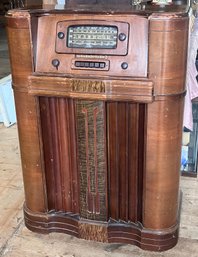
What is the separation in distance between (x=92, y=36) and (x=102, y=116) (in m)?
0.31

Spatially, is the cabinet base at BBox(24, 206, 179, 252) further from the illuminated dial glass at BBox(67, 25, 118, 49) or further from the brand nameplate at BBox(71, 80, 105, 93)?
the illuminated dial glass at BBox(67, 25, 118, 49)

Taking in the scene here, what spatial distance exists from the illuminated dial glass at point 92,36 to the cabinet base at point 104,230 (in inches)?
30.3

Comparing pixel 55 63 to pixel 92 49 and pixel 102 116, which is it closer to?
pixel 92 49

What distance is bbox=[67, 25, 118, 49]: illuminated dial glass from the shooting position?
55.2 inches

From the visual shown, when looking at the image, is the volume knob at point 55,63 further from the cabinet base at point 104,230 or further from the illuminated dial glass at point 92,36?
the cabinet base at point 104,230

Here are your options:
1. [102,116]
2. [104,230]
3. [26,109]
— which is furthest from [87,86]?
[104,230]

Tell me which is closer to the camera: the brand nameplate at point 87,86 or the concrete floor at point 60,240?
the brand nameplate at point 87,86

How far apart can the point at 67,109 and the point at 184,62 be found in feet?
1.63

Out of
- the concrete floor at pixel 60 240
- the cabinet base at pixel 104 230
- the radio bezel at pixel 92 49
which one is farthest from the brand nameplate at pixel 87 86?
the concrete floor at pixel 60 240

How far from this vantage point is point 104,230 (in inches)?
66.4

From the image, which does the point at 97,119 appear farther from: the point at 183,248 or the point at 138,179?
the point at 183,248

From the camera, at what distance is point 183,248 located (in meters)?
1.68

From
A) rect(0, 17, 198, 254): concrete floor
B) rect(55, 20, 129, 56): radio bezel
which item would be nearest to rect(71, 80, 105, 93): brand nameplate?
rect(55, 20, 129, 56): radio bezel

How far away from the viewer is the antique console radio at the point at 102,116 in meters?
1.39
